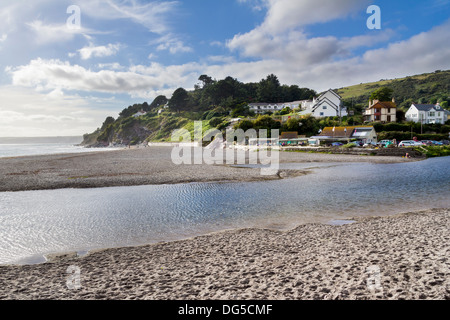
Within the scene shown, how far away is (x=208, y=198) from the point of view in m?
19.5

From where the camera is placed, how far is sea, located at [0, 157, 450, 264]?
1195 cm

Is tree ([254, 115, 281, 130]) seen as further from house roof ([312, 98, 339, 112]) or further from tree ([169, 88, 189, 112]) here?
tree ([169, 88, 189, 112])

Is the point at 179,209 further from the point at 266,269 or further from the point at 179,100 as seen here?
the point at 179,100

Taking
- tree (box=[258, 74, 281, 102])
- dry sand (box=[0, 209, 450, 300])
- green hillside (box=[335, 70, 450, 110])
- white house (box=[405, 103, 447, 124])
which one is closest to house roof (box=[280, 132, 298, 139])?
white house (box=[405, 103, 447, 124])

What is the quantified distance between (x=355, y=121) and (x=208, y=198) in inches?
3014

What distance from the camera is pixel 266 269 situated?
762 centimetres

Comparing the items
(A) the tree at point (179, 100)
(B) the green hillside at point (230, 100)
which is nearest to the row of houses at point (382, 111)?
(B) the green hillside at point (230, 100)

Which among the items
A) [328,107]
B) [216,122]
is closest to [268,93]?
[216,122]

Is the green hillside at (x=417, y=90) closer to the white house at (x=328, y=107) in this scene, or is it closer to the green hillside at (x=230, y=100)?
the green hillside at (x=230, y=100)

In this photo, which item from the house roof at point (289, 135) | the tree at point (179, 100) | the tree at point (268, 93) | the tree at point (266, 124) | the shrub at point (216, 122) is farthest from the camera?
the tree at point (179, 100)

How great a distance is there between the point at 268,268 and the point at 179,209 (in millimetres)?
9827

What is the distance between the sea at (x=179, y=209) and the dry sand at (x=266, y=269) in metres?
1.84

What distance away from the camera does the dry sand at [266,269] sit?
623 cm
